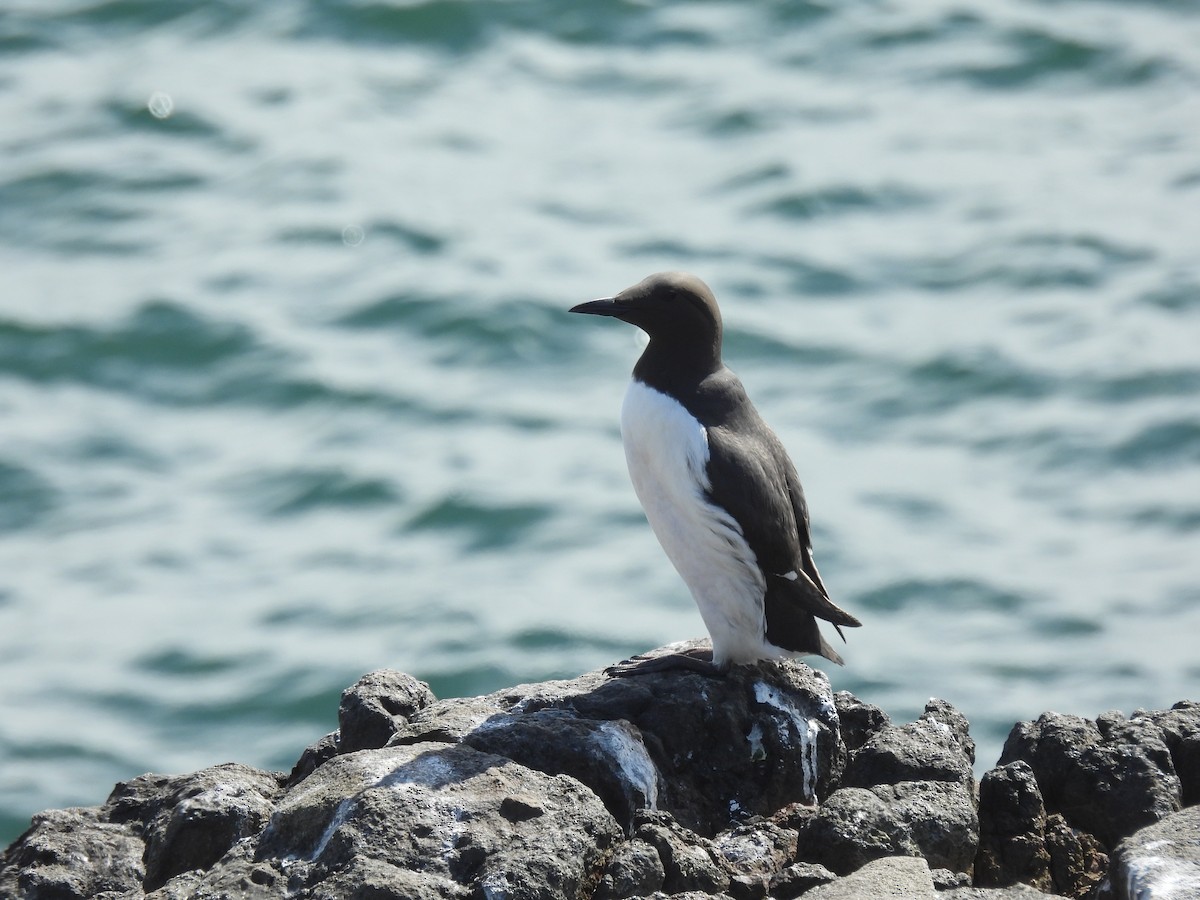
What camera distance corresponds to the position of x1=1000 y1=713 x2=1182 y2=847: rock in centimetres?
580

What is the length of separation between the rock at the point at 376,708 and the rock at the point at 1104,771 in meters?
2.27

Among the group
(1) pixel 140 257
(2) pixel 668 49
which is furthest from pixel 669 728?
(2) pixel 668 49

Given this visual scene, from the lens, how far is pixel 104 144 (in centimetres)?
2027

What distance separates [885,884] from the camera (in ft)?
16.1

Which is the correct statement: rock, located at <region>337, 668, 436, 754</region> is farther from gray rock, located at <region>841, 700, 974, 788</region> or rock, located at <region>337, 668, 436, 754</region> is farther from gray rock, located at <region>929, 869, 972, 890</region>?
gray rock, located at <region>929, 869, 972, 890</region>

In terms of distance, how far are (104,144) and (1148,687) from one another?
13.5 metres

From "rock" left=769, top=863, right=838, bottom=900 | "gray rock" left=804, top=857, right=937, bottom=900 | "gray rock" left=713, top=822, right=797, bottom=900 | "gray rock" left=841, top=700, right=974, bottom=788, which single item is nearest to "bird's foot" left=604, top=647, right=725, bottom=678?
"gray rock" left=841, top=700, right=974, bottom=788

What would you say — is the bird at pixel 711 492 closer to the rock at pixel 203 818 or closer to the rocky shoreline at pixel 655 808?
the rocky shoreline at pixel 655 808

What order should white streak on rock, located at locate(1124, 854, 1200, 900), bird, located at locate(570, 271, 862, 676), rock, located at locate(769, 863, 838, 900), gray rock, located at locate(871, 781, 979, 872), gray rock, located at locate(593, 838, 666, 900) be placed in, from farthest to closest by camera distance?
bird, located at locate(570, 271, 862, 676) < gray rock, located at locate(871, 781, 979, 872) < rock, located at locate(769, 863, 838, 900) < gray rock, located at locate(593, 838, 666, 900) < white streak on rock, located at locate(1124, 854, 1200, 900)

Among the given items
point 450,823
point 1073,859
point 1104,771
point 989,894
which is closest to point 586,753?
point 450,823

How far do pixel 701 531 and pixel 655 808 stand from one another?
4.28ft

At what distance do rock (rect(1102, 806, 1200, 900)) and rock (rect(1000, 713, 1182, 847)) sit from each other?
1.64ft

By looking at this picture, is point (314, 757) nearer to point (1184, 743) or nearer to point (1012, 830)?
point (1012, 830)

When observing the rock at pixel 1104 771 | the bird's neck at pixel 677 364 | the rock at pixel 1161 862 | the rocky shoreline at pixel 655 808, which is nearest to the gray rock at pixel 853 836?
the rocky shoreline at pixel 655 808
